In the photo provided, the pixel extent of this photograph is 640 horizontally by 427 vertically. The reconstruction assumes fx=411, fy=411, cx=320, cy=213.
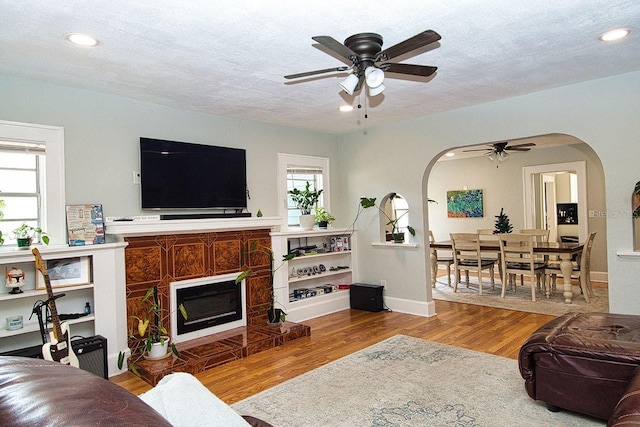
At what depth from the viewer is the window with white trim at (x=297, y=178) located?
5.61 metres

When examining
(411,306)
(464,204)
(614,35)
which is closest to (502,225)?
(464,204)

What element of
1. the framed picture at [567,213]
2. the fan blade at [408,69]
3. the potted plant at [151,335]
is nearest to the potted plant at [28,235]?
the potted plant at [151,335]

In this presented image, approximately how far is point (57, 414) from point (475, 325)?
488 centimetres

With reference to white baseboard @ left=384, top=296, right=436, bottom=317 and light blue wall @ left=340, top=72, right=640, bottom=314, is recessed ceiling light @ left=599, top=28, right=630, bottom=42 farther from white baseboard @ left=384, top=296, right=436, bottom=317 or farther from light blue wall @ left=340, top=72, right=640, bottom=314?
white baseboard @ left=384, top=296, right=436, bottom=317

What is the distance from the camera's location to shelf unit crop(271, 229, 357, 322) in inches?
204

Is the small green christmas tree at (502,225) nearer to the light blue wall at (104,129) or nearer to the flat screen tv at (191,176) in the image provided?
the flat screen tv at (191,176)

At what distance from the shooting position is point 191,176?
179 inches

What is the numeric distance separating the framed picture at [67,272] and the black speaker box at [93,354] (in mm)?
542

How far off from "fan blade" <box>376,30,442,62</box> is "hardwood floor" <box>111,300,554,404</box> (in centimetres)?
266

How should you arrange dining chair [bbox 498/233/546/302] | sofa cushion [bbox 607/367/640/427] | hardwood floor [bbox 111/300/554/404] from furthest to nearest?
dining chair [bbox 498/233/546/302], hardwood floor [bbox 111/300/554/404], sofa cushion [bbox 607/367/640/427]

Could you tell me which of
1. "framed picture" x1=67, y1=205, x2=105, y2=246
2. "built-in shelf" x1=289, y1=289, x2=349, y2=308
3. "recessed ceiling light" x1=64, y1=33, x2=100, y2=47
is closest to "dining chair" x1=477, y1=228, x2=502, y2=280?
"built-in shelf" x1=289, y1=289, x2=349, y2=308

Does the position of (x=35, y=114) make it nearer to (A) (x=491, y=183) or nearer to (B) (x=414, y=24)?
(B) (x=414, y=24)

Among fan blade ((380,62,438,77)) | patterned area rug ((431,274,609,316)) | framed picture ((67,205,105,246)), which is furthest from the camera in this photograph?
patterned area rug ((431,274,609,316))

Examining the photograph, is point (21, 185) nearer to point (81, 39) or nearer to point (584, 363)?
point (81, 39)
